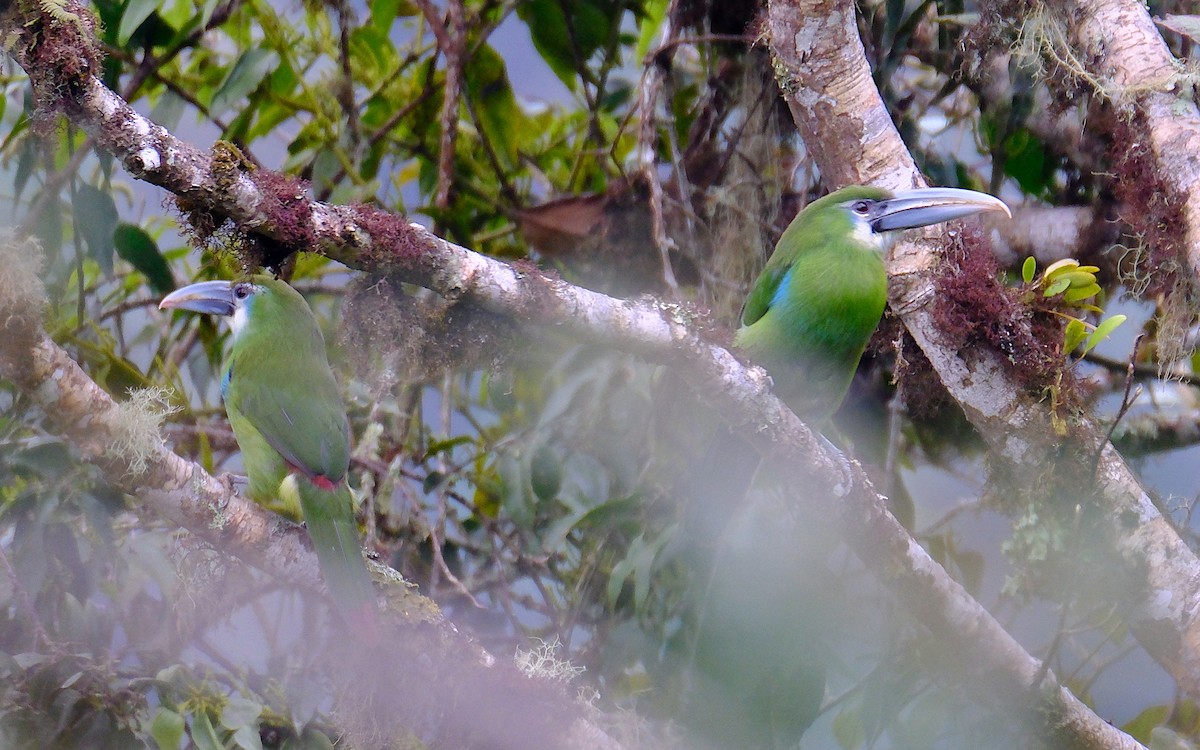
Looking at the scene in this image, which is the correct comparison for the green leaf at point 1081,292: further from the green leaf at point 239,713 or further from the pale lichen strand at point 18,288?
the pale lichen strand at point 18,288

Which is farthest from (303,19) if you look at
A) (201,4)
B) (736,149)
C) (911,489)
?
(911,489)

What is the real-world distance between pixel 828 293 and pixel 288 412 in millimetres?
1319

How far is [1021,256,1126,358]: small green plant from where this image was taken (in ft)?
7.38

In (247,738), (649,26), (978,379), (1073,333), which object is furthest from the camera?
(649,26)

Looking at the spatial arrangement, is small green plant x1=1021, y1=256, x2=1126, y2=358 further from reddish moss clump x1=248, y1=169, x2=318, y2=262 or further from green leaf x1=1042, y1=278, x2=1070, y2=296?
reddish moss clump x1=248, y1=169, x2=318, y2=262

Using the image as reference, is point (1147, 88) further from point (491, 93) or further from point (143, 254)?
point (143, 254)

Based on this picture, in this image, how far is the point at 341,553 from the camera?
7.56ft

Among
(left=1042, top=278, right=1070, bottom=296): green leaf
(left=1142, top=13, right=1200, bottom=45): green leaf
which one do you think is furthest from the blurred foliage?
(left=1142, top=13, right=1200, bottom=45): green leaf

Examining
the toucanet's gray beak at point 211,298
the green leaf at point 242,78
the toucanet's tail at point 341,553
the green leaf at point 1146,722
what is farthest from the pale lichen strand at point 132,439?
the green leaf at point 1146,722

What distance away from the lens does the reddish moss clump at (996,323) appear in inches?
91.4

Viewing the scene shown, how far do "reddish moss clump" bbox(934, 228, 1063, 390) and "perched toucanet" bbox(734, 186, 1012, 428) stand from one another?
0.18 metres

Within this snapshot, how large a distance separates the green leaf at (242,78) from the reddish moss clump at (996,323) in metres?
1.84

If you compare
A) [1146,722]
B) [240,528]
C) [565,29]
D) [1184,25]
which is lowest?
[1146,722]

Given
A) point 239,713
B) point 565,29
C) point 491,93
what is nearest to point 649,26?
point 565,29
